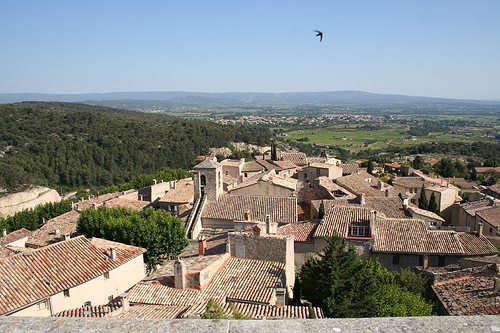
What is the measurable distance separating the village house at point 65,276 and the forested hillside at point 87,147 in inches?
2097

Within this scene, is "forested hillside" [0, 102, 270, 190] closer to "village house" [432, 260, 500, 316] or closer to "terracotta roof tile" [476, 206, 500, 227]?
"terracotta roof tile" [476, 206, 500, 227]

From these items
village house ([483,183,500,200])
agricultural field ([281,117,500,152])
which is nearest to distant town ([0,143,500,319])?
village house ([483,183,500,200])

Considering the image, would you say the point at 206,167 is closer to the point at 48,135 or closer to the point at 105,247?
the point at 105,247

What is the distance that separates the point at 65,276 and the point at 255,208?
13.3m

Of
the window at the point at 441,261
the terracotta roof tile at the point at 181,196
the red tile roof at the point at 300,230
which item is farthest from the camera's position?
the terracotta roof tile at the point at 181,196

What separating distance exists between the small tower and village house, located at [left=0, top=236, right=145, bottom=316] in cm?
835

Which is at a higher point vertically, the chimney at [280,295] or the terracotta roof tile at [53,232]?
the chimney at [280,295]

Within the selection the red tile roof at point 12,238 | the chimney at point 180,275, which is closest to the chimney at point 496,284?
the chimney at point 180,275

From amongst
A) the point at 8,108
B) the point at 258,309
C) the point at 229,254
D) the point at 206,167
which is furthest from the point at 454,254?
the point at 8,108

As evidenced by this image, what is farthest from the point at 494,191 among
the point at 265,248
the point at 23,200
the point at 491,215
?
the point at 23,200

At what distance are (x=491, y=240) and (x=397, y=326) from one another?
26.4 meters

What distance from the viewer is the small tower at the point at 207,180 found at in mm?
29062

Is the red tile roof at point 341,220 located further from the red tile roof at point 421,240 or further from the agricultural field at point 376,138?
the agricultural field at point 376,138

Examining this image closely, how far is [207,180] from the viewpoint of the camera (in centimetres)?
2916
